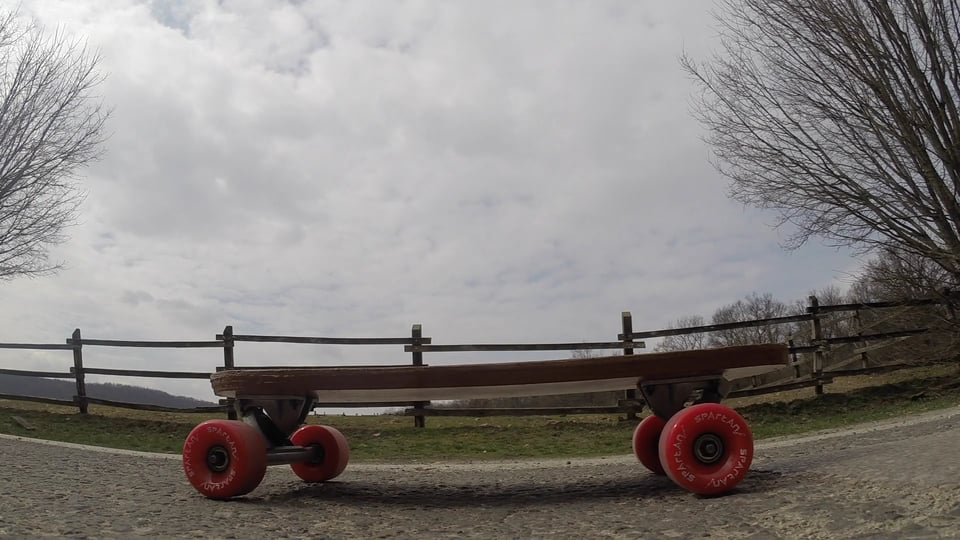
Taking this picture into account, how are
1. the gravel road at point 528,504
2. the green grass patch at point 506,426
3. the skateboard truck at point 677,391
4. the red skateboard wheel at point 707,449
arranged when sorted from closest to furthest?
1. the gravel road at point 528,504
2. the red skateboard wheel at point 707,449
3. the skateboard truck at point 677,391
4. the green grass patch at point 506,426

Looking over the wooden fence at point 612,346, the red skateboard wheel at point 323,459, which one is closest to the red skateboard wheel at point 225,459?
the red skateboard wheel at point 323,459

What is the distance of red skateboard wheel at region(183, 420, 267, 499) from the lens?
4430 millimetres

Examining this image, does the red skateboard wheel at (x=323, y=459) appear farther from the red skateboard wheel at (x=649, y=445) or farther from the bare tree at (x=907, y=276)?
the bare tree at (x=907, y=276)

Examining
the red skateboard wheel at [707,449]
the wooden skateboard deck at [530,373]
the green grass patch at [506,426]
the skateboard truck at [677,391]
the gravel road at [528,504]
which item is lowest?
the green grass patch at [506,426]

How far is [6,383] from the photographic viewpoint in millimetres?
14484

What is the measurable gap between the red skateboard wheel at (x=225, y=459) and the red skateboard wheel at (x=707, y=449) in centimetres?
271

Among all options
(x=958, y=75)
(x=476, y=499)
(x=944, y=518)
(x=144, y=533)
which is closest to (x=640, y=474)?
(x=476, y=499)

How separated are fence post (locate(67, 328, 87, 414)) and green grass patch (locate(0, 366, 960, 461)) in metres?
0.31

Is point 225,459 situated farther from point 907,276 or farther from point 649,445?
point 907,276

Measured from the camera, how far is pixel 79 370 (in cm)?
1293

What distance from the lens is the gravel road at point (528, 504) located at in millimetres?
3125

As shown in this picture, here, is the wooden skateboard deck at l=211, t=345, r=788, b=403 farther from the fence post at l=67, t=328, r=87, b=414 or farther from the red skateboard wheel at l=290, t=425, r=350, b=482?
the fence post at l=67, t=328, r=87, b=414

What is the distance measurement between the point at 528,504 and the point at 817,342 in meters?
9.03

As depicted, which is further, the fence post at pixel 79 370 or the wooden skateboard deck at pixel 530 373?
the fence post at pixel 79 370
